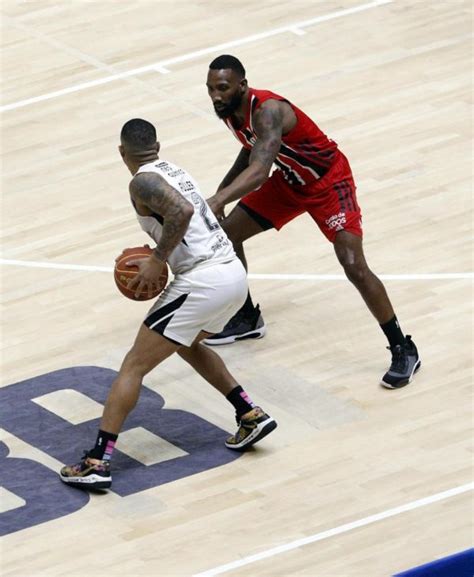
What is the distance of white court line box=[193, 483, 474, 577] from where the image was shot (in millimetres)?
8700

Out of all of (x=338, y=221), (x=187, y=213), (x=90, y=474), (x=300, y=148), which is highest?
(x=187, y=213)

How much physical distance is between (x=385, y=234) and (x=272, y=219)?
171 centimetres

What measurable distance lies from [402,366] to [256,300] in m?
1.52

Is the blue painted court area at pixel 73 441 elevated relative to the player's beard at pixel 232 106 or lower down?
lower down

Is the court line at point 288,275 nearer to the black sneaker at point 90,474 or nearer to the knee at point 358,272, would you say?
the knee at point 358,272

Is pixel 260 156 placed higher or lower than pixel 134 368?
higher

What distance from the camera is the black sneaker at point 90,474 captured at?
941 cm

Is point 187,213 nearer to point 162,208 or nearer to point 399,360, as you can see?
point 162,208

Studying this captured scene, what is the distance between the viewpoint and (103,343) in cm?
1121

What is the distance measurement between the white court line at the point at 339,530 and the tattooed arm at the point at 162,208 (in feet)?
5.28

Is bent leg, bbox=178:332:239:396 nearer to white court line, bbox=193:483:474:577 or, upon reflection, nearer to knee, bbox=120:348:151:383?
knee, bbox=120:348:151:383

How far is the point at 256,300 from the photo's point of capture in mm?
11727

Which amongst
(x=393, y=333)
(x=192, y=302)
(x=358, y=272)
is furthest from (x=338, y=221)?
(x=192, y=302)

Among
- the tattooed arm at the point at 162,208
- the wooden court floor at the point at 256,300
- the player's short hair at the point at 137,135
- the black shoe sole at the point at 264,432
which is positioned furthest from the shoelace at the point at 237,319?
the player's short hair at the point at 137,135
